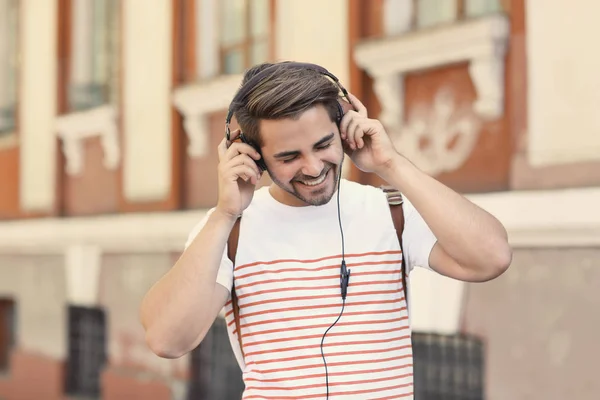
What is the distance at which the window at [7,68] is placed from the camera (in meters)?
9.83

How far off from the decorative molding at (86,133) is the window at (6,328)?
6.91 feet

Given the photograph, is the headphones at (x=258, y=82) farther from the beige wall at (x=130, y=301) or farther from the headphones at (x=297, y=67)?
the beige wall at (x=130, y=301)

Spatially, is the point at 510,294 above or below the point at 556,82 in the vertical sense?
below

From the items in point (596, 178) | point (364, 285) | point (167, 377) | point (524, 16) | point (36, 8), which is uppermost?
point (36, 8)

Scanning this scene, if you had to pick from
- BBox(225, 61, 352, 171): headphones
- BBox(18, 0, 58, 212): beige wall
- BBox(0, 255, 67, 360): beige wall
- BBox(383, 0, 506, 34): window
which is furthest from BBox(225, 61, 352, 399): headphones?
BBox(18, 0, 58, 212): beige wall

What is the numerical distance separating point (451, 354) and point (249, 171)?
9.70 ft

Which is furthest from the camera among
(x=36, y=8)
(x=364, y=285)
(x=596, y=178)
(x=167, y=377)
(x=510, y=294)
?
(x=36, y=8)

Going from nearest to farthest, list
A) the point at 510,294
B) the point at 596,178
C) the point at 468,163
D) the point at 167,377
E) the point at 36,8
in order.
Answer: the point at 596,178, the point at 510,294, the point at 468,163, the point at 167,377, the point at 36,8

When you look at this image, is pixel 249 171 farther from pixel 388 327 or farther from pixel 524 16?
pixel 524 16

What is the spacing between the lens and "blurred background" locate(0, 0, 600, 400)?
4379 mm

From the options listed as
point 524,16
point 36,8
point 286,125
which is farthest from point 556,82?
point 36,8

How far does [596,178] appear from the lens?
420cm

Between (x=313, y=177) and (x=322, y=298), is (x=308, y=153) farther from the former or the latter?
(x=322, y=298)

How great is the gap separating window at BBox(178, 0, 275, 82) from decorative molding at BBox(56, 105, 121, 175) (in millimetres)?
1049
